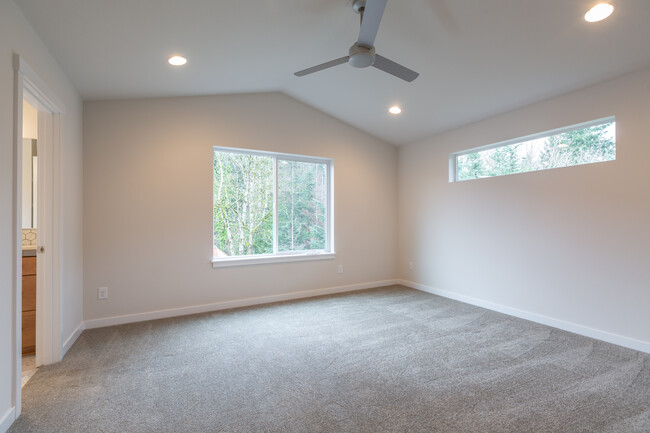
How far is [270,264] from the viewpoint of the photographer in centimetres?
433

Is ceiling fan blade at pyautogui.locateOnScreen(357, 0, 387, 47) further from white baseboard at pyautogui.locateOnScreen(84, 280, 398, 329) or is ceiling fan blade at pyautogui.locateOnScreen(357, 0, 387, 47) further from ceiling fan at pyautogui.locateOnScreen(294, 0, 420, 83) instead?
white baseboard at pyautogui.locateOnScreen(84, 280, 398, 329)

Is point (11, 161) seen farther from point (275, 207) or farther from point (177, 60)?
point (275, 207)

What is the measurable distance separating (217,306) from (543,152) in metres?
4.12

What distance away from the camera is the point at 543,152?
357 cm

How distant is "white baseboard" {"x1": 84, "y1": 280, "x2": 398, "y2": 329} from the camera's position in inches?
134

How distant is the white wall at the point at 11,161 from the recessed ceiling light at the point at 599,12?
358cm

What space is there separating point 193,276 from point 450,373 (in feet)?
9.50

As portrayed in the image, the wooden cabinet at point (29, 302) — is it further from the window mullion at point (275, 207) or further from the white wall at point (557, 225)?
the white wall at point (557, 225)

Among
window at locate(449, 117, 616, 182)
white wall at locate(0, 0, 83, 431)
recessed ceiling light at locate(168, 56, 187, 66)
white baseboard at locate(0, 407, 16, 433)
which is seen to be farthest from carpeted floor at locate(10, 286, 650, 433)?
recessed ceiling light at locate(168, 56, 187, 66)

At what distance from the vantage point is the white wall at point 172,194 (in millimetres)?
3408

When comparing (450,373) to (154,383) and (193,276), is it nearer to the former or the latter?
(154,383)

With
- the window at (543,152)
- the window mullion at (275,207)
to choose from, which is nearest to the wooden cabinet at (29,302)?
the window mullion at (275,207)

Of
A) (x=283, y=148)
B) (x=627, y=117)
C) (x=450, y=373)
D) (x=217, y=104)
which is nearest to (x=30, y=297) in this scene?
(x=217, y=104)

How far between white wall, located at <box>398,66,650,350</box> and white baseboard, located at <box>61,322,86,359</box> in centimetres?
433
